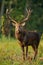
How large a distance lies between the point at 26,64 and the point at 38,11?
82.2ft

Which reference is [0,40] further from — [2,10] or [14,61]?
[2,10]

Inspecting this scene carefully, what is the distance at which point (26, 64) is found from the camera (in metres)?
13.2

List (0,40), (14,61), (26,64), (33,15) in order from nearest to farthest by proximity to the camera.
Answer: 1. (26,64)
2. (14,61)
3. (0,40)
4. (33,15)

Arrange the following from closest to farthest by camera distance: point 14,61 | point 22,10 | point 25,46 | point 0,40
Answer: point 14,61
point 25,46
point 0,40
point 22,10

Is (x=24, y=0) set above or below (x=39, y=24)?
above

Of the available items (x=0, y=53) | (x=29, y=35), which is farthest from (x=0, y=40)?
(x=0, y=53)

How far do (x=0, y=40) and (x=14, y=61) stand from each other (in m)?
8.39

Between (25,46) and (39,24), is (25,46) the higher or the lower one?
the higher one

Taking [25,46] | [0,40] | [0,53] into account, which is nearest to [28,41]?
[25,46]

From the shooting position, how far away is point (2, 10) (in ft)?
120

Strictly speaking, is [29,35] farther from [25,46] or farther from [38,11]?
[38,11]

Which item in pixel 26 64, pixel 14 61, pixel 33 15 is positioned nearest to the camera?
pixel 26 64

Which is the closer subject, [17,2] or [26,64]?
[26,64]

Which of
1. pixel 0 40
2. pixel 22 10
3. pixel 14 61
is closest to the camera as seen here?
pixel 14 61
